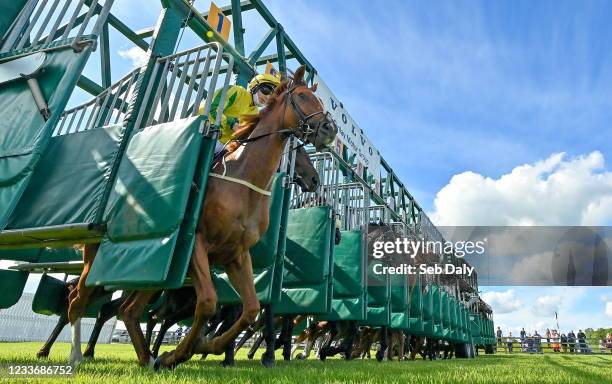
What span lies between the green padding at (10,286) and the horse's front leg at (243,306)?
3.44m

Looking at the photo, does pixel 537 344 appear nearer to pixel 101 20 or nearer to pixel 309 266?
pixel 309 266

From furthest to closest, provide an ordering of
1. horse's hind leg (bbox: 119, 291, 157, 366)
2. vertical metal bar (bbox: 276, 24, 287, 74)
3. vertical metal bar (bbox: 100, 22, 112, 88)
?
vertical metal bar (bbox: 276, 24, 287, 74) → vertical metal bar (bbox: 100, 22, 112, 88) → horse's hind leg (bbox: 119, 291, 157, 366)

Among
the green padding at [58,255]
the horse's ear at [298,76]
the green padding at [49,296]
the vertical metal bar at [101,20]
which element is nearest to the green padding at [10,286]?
the green padding at [49,296]

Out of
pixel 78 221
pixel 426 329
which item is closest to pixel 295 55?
pixel 78 221

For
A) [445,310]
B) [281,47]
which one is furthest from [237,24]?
[445,310]

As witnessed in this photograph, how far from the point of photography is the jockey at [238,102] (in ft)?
17.1

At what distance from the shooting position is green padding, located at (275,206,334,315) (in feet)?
20.3

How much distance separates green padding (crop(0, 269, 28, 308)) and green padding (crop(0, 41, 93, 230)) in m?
2.53

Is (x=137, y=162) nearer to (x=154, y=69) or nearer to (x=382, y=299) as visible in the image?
(x=154, y=69)

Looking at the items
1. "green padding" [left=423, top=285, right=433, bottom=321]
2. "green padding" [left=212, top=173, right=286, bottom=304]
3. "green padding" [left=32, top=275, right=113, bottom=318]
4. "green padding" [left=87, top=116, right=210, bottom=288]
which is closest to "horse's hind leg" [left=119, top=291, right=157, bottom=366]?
"green padding" [left=87, top=116, right=210, bottom=288]

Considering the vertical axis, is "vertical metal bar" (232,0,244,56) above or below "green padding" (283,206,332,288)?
above

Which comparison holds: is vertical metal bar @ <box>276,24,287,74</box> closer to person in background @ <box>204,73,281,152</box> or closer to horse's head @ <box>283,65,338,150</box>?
person in background @ <box>204,73,281,152</box>

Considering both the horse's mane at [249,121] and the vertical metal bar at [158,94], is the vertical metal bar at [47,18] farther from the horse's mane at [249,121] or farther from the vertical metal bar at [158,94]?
the horse's mane at [249,121]

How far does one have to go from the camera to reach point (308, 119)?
167 inches
